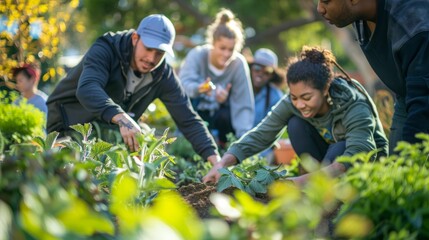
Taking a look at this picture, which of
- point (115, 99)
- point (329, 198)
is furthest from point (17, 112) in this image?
point (329, 198)

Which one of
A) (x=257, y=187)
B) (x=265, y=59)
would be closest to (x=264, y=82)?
(x=265, y=59)

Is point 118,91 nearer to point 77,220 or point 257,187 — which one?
point 257,187

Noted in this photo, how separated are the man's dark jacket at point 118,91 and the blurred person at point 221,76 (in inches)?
60.6

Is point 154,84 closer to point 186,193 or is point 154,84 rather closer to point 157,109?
point 186,193

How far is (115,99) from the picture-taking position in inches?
185

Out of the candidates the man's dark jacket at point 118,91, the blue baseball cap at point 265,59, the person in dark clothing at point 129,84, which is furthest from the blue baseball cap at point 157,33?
the blue baseball cap at point 265,59

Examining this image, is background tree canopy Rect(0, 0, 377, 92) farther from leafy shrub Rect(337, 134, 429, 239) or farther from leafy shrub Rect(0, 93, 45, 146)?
leafy shrub Rect(337, 134, 429, 239)

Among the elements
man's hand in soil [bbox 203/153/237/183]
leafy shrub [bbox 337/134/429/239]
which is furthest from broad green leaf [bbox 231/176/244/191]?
leafy shrub [bbox 337/134/429/239]

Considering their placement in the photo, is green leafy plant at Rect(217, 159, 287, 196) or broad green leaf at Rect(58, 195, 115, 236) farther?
green leafy plant at Rect(217, 159, 287, 196)

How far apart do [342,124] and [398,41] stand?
91cm

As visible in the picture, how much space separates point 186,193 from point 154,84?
157cm

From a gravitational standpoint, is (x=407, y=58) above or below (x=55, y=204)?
below

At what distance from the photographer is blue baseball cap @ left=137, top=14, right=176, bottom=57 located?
426 cm

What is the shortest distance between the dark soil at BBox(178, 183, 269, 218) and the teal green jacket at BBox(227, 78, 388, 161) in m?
0.72
